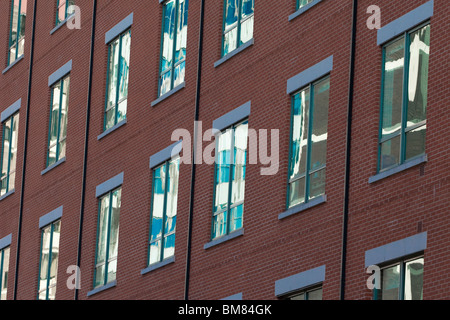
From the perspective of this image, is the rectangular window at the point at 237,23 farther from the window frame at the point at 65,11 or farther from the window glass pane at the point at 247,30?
the window frame at the point at 65,11

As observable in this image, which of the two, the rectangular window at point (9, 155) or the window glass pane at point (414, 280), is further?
the rectangular window at point (9, 155)

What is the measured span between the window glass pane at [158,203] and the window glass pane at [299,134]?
17.2 ft

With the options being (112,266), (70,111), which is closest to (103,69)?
(70,111)

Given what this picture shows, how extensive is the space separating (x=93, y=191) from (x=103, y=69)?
3.14 metres

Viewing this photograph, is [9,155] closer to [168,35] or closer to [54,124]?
[54,124]

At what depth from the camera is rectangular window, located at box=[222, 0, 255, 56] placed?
28938mm

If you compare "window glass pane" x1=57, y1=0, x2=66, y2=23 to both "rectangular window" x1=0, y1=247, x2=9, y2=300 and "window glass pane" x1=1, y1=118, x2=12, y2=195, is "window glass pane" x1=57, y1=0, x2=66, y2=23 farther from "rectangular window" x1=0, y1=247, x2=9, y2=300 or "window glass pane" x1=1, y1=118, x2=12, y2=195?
"rectangular window" x1=0, y1=247, x2=9, y2=300

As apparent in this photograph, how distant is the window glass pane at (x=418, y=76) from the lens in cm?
2322

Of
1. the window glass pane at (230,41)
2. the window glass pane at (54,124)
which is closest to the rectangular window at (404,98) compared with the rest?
the window glass pane at (230,41)

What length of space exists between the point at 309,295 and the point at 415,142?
12.7 ft

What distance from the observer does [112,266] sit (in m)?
32.6

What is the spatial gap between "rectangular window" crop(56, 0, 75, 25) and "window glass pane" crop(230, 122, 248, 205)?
1077cm
